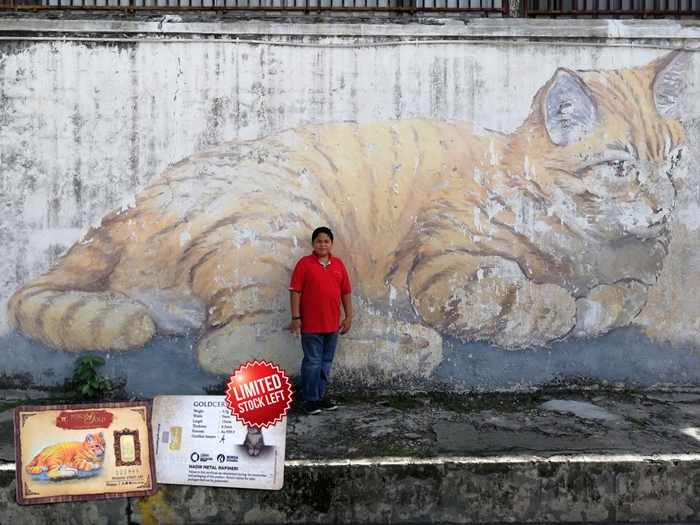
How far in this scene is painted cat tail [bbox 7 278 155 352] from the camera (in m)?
5.62

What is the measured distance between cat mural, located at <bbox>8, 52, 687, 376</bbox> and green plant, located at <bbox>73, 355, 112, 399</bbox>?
13cm

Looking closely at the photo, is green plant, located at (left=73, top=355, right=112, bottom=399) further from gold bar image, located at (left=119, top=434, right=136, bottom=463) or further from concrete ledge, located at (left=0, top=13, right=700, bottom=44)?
concrete ledge, located at (left=0, top=13, right=700, bottom=44)

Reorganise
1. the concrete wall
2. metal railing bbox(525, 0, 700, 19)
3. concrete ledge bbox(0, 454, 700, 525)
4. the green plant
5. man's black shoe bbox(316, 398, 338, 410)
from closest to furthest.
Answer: concrete ledge bbox(0, 454, 700, 525) → man's black shoe bbox(316, 398, 338, 410) → the green plant → the concrete wall → metal railing bbox(525, 0, 700, 19)

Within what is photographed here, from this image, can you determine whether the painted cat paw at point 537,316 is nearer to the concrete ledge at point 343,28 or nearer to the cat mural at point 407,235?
the cat mural at point 407,235

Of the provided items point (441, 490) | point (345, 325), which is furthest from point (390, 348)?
point (441, 490)

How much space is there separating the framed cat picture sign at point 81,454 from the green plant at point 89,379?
124 centimetres

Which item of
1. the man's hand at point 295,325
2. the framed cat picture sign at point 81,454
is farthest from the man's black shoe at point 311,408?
the framed cat picture sign at point 81,454

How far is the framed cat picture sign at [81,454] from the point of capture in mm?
4176

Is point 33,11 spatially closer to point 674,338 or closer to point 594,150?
point 594,150

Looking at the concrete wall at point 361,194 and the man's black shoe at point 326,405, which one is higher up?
the concrete wall at point 361,194

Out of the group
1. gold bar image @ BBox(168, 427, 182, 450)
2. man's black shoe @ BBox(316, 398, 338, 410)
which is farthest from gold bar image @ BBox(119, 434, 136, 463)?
man's black shoe @ BBox(316, 398, 338, 410)

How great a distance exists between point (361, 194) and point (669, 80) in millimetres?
2752

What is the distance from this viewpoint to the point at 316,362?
207 inches

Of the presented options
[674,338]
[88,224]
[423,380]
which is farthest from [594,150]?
[88,224]
